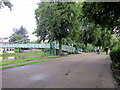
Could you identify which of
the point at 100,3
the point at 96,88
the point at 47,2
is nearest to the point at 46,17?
the point at 47,2

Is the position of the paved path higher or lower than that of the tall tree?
lower

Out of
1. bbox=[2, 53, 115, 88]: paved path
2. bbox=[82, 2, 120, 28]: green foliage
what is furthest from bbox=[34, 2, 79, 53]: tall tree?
bbox=[2, 53, 115, 88]: paved path

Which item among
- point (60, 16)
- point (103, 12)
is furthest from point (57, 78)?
point (60, 16)

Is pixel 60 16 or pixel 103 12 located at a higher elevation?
pixel 60 16

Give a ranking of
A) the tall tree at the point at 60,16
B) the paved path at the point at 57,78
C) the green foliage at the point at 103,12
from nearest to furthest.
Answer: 1. the paved path at the point at 57,78
2. the green foliage at the point at 103,12
3. the tall tree at the point at 60,16

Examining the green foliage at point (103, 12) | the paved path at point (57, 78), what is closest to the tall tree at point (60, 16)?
the green foliage at point (103, 12)

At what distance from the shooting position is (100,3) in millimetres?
7133

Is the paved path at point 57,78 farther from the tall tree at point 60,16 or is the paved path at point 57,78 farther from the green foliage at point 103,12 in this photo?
the tall tree at point 60,16

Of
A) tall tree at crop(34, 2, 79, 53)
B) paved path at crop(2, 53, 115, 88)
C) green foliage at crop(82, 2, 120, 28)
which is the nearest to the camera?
paved path at crop(2, 53, 115, 88)

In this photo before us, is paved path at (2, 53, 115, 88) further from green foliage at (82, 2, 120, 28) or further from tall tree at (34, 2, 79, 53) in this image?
tall tree at (34, 2, 79, 53)

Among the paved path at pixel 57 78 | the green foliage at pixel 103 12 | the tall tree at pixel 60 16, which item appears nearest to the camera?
the paved path at pixel 57 78

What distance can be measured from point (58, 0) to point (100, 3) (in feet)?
49.2

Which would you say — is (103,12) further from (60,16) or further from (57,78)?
(60,16)

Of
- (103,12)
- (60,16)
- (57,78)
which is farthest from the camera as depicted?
(60,16)
